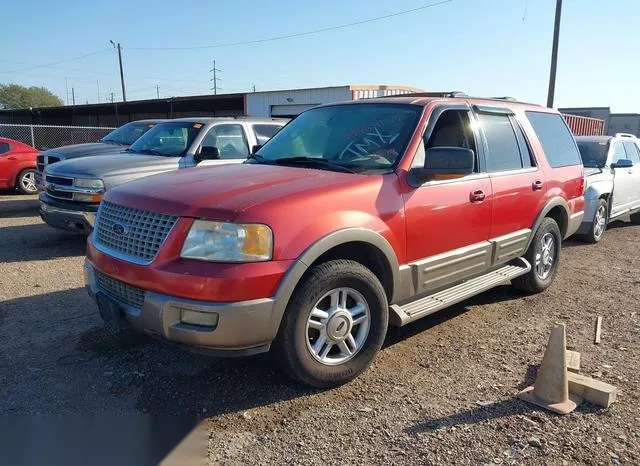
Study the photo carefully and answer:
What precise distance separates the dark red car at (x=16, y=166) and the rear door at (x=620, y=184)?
13.2 meters

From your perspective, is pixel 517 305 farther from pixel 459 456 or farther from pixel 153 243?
pixel 153 243

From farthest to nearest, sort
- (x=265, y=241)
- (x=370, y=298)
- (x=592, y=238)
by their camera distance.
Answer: (x=592, y=238)
(x=370, y=298)
(x=265, y=241)

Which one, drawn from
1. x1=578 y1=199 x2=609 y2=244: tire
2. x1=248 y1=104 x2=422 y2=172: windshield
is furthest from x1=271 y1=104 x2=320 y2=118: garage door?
x1=248 y1=104 x2=422 y2=172: windshield

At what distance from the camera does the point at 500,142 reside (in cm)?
492

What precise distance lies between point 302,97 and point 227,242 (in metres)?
20.2

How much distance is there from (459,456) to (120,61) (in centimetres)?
5454

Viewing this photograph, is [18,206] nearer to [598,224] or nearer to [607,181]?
[598,224]

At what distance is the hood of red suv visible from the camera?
3117 millimetres

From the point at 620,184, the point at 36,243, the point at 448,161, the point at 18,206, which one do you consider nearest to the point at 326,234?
the point at 448,161

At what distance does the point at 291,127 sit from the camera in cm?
491

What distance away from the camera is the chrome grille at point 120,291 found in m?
3.24

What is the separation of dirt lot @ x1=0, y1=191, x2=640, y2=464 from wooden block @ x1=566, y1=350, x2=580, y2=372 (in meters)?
0.12

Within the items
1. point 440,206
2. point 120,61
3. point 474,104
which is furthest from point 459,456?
point 120,61

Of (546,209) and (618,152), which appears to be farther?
(618,152)
